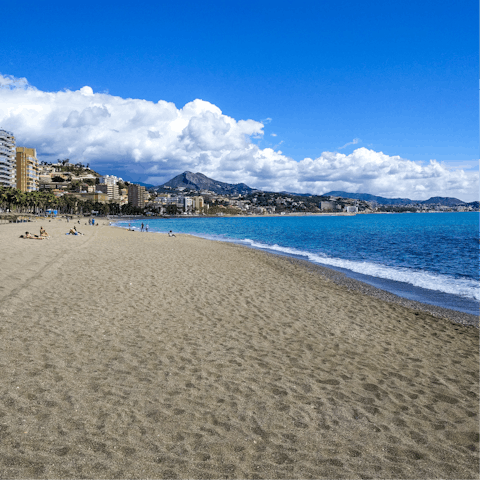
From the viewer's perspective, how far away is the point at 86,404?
452 centimetres

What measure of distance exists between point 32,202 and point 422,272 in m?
103

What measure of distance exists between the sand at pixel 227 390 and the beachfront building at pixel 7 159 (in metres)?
132

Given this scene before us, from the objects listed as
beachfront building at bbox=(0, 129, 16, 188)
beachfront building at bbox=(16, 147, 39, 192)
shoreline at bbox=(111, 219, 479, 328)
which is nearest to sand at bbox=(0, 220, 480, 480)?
shoreline at bbox=(111, 219, 479, 328)

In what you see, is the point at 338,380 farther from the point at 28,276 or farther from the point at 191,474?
the point at 28,276

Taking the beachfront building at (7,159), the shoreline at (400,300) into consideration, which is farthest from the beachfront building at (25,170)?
the shoreline at (400,300)

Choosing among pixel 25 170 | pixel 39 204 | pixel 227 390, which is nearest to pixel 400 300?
pixel 227 390

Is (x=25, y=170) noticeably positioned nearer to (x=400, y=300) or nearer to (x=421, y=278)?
(x=421, y=278)

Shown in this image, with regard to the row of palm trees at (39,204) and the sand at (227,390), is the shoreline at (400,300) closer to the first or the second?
the sand at (227,390)

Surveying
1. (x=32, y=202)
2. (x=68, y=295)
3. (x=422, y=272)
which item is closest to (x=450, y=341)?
(x=68, y=295)

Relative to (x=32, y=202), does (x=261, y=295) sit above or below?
below

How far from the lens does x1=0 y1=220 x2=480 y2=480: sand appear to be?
12.0 ft

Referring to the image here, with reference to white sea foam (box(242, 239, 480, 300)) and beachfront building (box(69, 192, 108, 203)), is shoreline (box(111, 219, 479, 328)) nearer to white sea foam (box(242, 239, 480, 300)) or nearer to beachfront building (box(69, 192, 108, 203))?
white sea foam (box(242, 239, 480, 300))

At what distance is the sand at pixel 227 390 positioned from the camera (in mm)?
3652

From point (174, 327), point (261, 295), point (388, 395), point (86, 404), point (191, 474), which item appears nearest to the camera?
point (191, 474)
